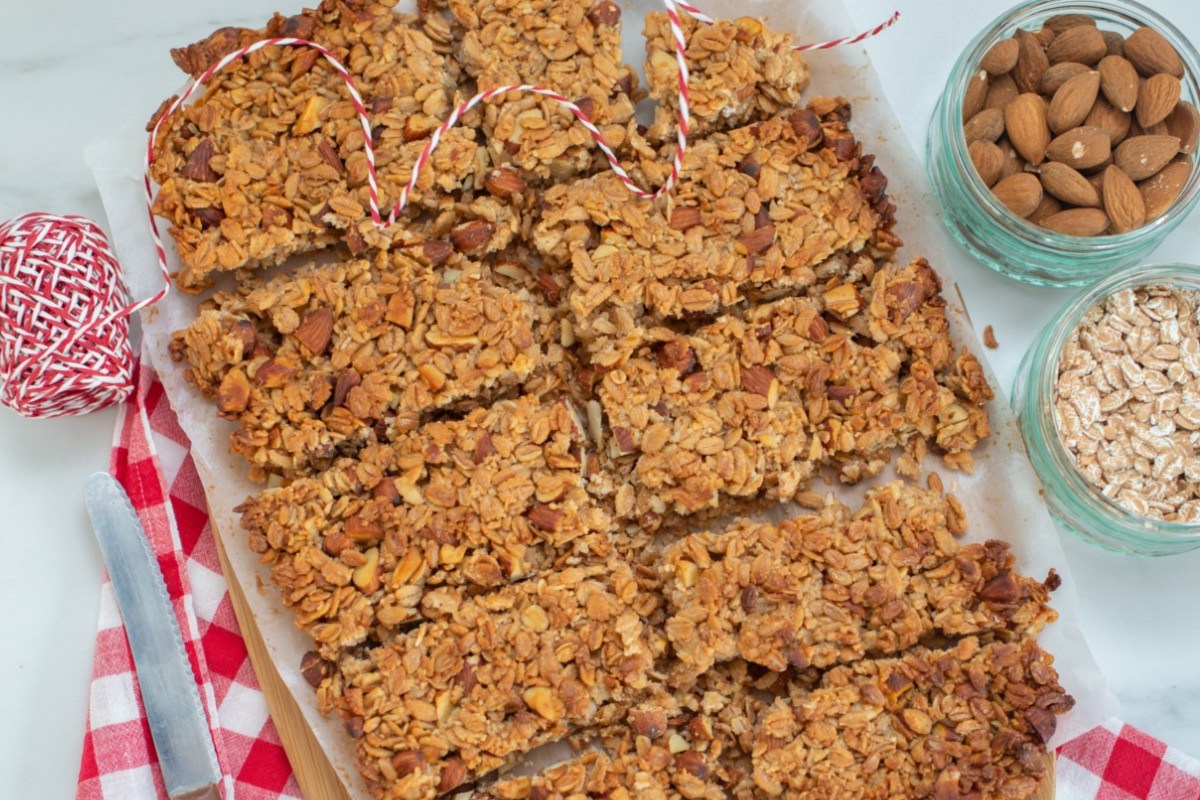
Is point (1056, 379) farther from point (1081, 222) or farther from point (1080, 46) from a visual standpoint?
point (1080, 46)

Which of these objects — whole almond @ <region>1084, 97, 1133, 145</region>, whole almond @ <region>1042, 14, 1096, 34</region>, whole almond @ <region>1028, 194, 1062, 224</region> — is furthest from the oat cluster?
whole almond @ <region>1042, 14, 1096, 34</region>

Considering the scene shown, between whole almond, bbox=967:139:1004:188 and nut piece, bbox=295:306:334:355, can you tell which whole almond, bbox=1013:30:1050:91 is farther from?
nut piece, bbox=295:306:334:355

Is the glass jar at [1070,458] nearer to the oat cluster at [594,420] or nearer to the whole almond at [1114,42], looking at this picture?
the oat cluster at [594,420]

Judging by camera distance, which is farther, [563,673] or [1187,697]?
[1187,697]

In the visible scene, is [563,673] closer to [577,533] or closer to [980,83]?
[577,533]

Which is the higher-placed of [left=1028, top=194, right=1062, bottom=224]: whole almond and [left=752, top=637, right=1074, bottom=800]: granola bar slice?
[left=1028, top=194, right=1062, bottom=224]: whole almond

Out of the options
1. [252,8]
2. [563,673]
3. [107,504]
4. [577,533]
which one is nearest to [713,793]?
[563,673]
